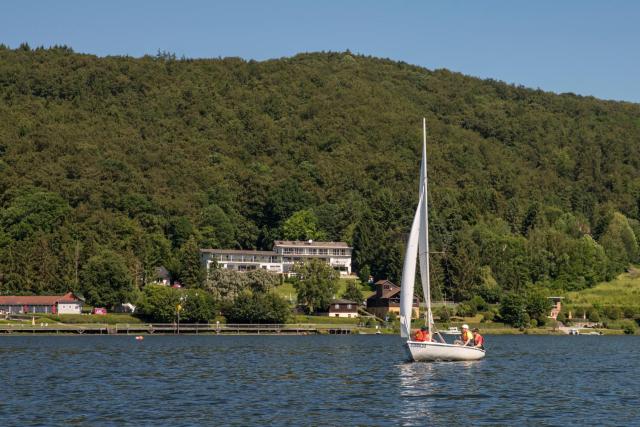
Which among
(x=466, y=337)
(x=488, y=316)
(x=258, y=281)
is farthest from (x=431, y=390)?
(x=258, y=281)

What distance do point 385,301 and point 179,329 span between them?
127 ft

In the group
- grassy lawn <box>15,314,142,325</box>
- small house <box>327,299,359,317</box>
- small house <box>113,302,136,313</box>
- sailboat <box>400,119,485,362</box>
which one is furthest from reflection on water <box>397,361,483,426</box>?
small house <box>327,299,359,317</box>

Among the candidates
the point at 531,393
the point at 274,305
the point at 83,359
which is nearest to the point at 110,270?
the point at 274,305

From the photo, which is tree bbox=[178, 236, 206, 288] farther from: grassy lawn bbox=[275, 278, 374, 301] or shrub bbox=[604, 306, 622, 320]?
shrub bbox=[604, 306, 622, 320]

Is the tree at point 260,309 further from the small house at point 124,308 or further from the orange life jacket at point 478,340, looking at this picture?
the orange life jacket at point 478,340

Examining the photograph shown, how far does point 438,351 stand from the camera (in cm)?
6906

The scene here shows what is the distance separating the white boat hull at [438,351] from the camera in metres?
68.3

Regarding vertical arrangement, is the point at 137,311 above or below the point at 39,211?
below

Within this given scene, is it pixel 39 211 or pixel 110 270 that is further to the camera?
pixel 39 211

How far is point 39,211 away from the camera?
184000 millimetres

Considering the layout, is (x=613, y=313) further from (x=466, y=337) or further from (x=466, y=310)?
(x=466, y=337)

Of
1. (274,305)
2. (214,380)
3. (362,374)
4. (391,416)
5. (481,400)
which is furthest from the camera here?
(274,305)

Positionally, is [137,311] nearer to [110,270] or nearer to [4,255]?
[110,270]

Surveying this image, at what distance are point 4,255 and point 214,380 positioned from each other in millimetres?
113028
